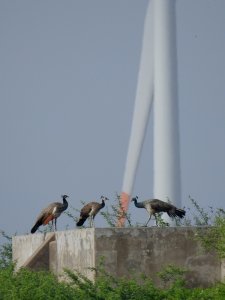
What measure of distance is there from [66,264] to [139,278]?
9.48 ft

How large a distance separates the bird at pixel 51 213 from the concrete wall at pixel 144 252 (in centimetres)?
472

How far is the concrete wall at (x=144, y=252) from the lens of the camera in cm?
3216

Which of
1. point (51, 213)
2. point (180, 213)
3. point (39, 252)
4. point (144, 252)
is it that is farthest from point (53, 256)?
point (144, 252)

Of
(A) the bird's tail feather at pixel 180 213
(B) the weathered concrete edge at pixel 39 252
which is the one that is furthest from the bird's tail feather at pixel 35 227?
(A) the bird's tail feather at pixel 180 213

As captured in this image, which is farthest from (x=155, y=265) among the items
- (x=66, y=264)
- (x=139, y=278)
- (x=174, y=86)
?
(x=174, y=86)

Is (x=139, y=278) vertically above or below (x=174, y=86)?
below

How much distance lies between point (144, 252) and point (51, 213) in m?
6.35

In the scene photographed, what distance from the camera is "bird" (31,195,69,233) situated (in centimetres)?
3828

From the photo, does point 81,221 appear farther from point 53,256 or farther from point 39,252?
point 39,252

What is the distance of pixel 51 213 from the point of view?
38.3 m

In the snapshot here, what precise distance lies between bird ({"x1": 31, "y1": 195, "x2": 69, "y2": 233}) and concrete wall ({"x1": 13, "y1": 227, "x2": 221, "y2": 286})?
472 cm

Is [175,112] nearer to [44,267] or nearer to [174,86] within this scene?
[174,86]

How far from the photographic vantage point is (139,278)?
32.0m

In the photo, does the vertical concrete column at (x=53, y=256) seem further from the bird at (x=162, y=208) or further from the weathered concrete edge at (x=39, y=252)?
the bird at (x=162, y=208)
